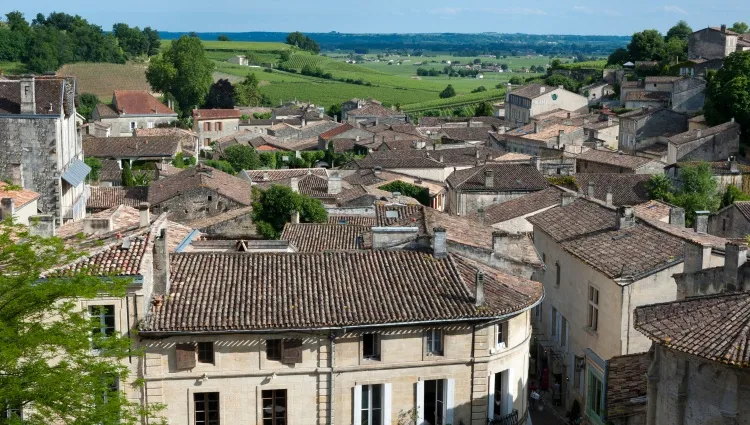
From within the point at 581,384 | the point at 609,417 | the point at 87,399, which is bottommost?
the point at 581,384

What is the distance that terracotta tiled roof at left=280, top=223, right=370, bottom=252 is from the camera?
3691cm

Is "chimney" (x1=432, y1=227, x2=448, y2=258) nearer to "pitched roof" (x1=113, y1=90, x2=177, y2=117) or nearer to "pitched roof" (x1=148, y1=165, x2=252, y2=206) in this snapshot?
"pitched roof" (x1=148, y1=165, x2=252, y2=206)

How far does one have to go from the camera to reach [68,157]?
49469mm

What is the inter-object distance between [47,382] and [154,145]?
69715 millimetres

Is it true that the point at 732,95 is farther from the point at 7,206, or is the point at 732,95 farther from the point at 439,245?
the point at 7,206

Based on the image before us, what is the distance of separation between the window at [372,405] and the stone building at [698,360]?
8446mm

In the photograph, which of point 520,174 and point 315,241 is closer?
point 315,241

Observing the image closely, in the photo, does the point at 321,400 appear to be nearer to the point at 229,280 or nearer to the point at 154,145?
the point at 229,280

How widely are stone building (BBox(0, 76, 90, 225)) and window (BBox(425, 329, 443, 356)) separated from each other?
25761 mm

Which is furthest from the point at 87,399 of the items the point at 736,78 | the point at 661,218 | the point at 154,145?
the point at 736,78

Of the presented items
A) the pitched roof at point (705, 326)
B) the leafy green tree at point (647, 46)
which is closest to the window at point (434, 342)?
the pitched roof at point (705, 326)

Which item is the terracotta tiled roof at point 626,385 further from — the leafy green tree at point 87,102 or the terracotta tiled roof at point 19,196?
the leafy green tree at point 87,102

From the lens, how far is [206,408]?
24.6 meters

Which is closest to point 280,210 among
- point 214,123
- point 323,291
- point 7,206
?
point 7,206
